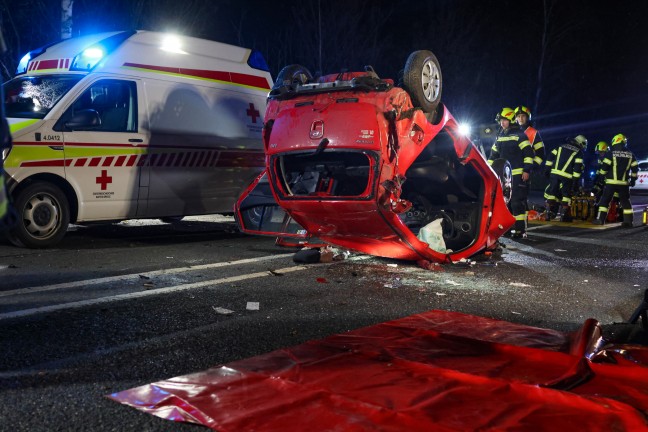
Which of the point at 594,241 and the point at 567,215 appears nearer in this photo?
the point at 594,241

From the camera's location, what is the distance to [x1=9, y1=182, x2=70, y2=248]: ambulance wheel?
7141mm

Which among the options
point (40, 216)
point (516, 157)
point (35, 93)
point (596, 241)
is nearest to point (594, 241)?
point (596, 241)

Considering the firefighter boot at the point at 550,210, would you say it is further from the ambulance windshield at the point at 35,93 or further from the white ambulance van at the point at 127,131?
the ambulance windshield at the point at 35,93

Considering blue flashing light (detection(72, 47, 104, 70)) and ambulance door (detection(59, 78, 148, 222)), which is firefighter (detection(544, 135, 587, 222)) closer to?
ambulance door (detection(59, 78, 148, 222))

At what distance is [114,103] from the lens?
8.00 m

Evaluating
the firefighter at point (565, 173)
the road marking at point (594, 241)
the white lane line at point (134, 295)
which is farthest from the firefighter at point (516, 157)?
the white lane line at point (134, 295)

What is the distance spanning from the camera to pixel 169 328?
4.16 metres

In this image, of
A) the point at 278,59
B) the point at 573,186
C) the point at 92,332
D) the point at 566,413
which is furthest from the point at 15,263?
the point at 278,59

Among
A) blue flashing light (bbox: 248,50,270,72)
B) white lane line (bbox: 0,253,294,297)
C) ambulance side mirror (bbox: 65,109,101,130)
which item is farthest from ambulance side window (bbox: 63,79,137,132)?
white lane line (bbox: 0,253,294,297)

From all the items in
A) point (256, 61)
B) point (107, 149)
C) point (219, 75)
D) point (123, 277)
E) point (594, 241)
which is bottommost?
point (123, 277)

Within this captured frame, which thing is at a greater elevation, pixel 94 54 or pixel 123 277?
pixel 94 54

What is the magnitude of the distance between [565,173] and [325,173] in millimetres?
7963

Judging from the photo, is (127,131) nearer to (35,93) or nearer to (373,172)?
(35,93)

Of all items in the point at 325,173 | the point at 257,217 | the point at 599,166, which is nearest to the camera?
the point at 325,173
